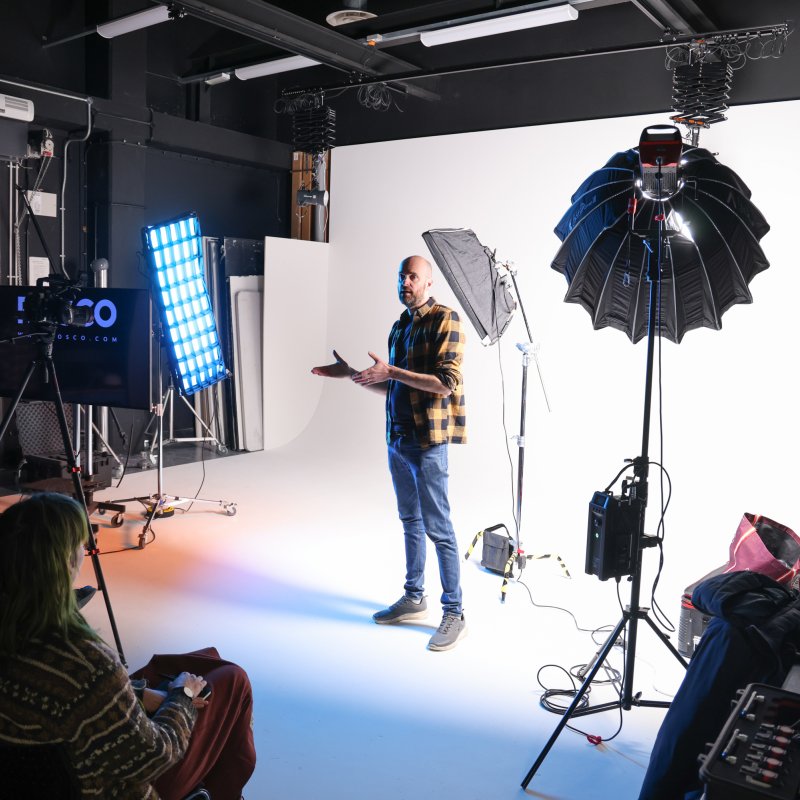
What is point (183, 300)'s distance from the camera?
17.5 ft

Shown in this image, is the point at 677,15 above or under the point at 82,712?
above

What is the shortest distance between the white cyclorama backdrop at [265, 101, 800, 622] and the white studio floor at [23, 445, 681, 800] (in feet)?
2.17

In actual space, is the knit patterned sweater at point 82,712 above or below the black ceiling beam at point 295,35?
below

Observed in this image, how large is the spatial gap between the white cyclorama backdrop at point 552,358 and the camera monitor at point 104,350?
2.16 metres

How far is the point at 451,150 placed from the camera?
6934mm

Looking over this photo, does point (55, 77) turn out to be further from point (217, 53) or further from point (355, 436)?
point (355, 436)

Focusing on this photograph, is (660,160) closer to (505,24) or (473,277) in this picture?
(473,277)

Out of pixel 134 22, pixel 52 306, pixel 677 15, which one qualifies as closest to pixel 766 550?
pixel 52 306

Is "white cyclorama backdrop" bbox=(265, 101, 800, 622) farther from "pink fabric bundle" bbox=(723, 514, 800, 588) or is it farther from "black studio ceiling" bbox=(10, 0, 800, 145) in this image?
"pink fabric bundle" bbox=(723, 514, 800, 588)

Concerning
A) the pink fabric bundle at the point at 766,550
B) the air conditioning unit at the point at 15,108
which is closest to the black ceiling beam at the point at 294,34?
the air conditioning unit at the point at 15,108

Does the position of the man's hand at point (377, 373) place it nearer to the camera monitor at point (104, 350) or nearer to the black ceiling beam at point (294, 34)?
the camera monitor at point (104, 350)

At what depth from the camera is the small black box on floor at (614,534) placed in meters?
2.53

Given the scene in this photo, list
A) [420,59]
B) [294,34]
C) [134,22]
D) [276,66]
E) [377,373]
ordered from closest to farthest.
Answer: [377,373] < [294,34] < [134,22] < [276,66] < [420,59]

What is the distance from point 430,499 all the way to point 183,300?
8.39 feet
